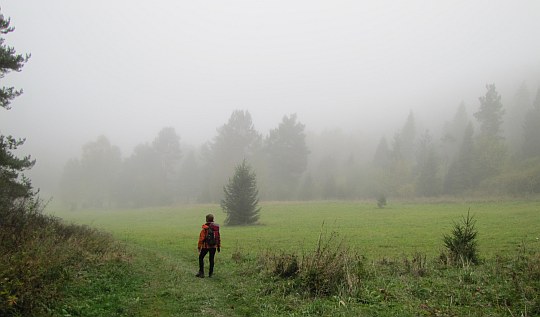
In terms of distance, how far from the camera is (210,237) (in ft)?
45.5

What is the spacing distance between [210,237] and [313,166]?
90574 millimetres

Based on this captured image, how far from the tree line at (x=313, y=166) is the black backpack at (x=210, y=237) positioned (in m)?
50.6

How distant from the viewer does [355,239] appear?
23516mm

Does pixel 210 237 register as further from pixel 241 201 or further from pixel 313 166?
pixel 313 166

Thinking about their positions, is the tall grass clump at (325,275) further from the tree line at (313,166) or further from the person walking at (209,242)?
the tree line at (313,166)

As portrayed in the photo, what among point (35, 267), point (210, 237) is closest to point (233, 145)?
point (210, 237)

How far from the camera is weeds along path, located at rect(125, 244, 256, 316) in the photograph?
9203 mm

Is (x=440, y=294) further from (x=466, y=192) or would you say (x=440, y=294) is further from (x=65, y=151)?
(x=65, y=151)

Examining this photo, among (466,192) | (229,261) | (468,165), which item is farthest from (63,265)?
(468,165)

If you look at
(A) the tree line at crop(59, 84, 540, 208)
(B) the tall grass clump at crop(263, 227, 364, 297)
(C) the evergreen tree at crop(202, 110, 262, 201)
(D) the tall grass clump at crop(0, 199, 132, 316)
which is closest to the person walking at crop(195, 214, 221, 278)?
(D) the tall grass clump at crop(0, 199, 132, 316)

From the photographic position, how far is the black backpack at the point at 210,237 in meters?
13.9

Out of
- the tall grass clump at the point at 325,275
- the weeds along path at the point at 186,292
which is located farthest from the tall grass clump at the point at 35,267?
the tall grass clump at the point at 325,275

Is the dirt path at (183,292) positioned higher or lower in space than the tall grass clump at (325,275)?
lower

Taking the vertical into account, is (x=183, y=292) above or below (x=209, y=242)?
below
